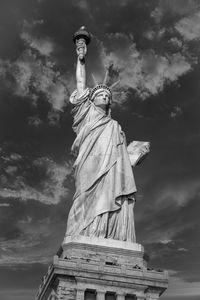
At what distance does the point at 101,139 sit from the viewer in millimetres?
35188

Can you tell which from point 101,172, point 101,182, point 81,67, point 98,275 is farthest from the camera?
point 81,67

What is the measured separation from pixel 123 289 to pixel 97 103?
47.9ft

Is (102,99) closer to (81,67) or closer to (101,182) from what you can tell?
(81,67)

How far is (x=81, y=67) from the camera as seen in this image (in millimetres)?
40500

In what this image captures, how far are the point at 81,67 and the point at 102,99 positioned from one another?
14.5 ft

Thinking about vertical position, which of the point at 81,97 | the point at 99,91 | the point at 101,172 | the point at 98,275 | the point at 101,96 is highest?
the point at 99,91

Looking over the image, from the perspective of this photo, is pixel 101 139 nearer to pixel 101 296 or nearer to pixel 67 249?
pixel 67 249

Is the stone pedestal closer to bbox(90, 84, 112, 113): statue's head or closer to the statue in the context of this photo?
the statue

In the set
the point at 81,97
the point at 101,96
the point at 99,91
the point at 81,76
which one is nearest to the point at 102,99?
the point at 101,96

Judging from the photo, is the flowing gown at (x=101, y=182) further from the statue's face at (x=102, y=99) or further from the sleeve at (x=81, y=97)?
the sleeve at (x=81, y=97)

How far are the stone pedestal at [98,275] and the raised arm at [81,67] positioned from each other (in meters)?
13.3

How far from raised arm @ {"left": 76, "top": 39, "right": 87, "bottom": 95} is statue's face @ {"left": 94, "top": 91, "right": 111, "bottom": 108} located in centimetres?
163

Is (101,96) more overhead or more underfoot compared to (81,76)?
more underfoot

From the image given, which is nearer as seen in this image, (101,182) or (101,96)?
(101,182)
